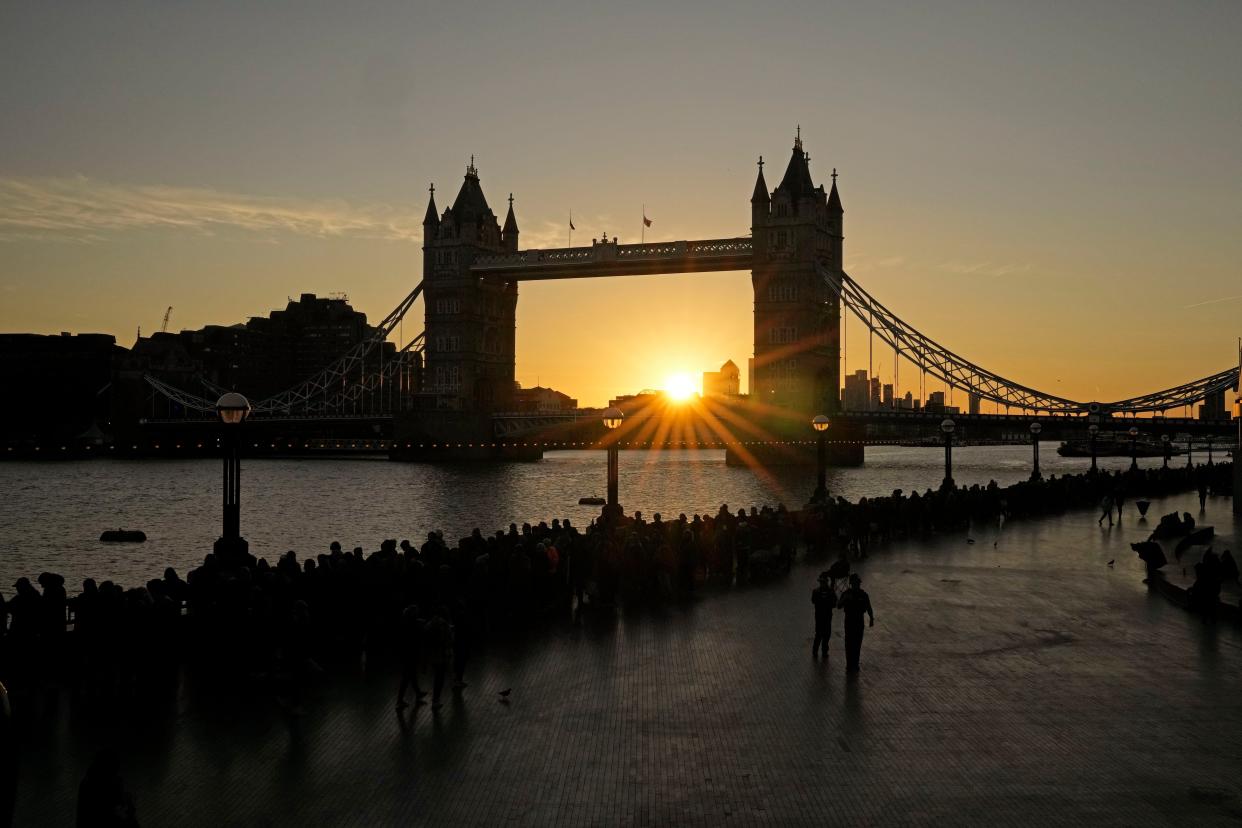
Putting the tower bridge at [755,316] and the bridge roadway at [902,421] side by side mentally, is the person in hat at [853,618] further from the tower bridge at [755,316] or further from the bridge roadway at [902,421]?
the tower bridge at [755,316]

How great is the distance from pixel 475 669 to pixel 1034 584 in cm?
1210

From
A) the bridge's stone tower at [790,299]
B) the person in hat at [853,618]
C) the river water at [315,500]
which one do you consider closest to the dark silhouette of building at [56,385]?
the river water at [315,500]

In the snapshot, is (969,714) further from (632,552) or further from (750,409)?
(750,409)

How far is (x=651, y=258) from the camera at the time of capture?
3893 inches

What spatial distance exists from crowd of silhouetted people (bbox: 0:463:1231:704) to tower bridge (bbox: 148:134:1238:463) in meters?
77.6

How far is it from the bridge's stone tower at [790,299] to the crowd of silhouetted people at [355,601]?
254 ft

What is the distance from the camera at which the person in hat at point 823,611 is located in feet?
49.0

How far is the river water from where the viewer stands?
4101 centimetres

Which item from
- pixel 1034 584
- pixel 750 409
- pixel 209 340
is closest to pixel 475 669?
pixel 1034 584

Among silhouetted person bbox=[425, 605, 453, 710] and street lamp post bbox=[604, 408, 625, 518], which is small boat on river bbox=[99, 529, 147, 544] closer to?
street lamp post bbox=[604, 408, 625, 518]

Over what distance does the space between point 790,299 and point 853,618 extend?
87.1 metres

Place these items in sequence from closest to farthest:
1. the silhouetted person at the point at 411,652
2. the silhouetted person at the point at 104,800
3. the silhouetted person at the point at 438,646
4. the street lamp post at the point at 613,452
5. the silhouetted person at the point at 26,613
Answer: the silhouetted person at the point at 104,800
the silhouetted person at the point at 411,652
the silhouetted person at the point at 438,646
the silhouetted person at the point at 26,613
the street lamp post at the point at 613,452

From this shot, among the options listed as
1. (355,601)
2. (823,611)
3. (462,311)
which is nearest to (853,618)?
(823,611)

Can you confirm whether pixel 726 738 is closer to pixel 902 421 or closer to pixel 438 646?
pixel 438 646
